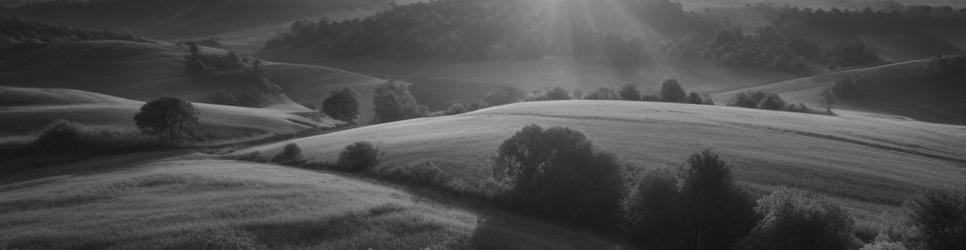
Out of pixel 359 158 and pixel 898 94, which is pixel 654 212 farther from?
pixel 898 94

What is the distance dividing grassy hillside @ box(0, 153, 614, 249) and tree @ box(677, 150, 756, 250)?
4.09m

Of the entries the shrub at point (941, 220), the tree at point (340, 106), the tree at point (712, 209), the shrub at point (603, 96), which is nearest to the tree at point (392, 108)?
the tree at point (340, 106)

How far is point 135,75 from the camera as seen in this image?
13550 centimetres

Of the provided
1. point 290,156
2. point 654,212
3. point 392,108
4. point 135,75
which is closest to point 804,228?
point 654,212

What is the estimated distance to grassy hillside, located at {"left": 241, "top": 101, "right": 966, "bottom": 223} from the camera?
35.9 meters

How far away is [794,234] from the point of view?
24.5 metres

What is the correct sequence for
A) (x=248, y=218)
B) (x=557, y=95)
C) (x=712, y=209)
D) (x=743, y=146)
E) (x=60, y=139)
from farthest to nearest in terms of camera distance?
1. (x=557, y=95)
2. (x=60, y=139)
3. (x=743, y=146)
4. (x=712, y=209)
5. (x=248, y=218)

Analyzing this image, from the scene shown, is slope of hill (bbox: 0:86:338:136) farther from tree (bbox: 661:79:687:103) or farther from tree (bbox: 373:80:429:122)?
tree (bbox: 661:79:687:103)

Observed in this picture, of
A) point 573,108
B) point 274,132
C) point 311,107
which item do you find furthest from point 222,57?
point 573,108

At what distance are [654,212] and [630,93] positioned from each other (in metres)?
78.0

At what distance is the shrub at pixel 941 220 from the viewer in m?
22.2

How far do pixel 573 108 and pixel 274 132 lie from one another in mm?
36616

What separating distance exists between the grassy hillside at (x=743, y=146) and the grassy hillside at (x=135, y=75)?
227 ft

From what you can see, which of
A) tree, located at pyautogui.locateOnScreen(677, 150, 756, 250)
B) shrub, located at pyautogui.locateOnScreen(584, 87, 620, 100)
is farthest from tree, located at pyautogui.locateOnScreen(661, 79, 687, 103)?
tree, located at pyautogui.locateOnScreen(677, 150, 756, 250)
